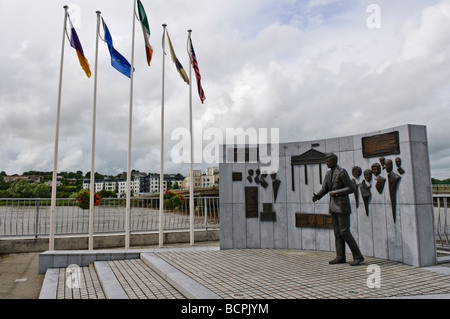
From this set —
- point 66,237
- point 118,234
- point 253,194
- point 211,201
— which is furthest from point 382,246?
point 66,237

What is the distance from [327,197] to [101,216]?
352 inches

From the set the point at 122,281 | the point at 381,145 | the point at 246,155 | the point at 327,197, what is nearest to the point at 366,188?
the point at 381,145

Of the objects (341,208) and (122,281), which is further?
(341,208)

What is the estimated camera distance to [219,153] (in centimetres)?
975

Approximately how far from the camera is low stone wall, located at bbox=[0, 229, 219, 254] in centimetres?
1014

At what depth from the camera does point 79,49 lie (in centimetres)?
970

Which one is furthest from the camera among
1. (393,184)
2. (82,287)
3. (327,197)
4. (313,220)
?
(313,220)

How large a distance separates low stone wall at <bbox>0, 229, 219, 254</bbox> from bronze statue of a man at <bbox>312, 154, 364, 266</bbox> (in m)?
6.54

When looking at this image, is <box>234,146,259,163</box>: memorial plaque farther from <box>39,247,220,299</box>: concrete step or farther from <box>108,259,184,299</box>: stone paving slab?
<box>108,259,184,299</box>: stone paving slab

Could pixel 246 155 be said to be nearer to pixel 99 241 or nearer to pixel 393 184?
pixel 393 184

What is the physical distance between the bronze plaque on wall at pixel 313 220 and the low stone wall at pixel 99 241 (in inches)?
180

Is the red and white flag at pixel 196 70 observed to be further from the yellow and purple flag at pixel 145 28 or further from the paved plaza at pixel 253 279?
the paved plaza at pixel 253 279

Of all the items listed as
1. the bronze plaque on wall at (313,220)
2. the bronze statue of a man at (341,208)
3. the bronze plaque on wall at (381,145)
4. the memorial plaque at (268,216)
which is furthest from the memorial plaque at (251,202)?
the bronze plaque on wall at (381,145)

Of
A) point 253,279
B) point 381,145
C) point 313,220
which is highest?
point 381,145
